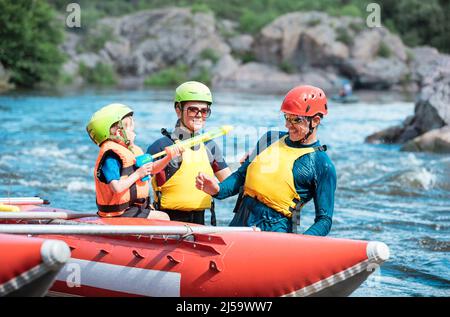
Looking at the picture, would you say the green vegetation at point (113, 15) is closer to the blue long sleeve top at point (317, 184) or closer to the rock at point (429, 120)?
the rock at point (429, 120)

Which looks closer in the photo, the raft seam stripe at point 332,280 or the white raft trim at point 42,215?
the raft seam stripe at point 332,280

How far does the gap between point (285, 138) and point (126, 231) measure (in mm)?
1156

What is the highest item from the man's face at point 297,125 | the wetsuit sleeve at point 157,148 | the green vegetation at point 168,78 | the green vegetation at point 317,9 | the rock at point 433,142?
the green vegetation at point 317,9

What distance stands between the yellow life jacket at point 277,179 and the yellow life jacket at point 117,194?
0.81 metres

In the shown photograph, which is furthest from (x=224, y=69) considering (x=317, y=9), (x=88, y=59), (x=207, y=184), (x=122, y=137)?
(x=207, y=184)

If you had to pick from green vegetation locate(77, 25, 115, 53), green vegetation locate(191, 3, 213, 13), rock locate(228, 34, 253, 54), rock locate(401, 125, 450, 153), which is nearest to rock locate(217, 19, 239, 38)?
rock locate(228, 34, 253, 54)

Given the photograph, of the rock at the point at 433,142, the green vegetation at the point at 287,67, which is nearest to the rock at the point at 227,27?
the green vegetation at the point at 287,67

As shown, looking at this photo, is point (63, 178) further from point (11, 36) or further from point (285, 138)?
point (11, 36)

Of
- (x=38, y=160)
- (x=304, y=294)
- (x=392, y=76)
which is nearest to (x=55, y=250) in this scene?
(x=304, y=294)

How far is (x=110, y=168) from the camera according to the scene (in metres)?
5.71

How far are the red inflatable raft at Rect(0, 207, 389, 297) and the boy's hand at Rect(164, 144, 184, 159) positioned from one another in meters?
0.48

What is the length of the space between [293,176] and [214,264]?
0.75 meters

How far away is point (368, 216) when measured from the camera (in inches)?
389

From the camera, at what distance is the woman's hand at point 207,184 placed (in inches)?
217
